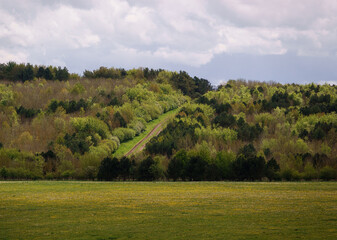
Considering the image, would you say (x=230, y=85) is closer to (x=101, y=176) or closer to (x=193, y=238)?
(x=101, y=176)

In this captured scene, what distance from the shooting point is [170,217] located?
→ 90.3 ft

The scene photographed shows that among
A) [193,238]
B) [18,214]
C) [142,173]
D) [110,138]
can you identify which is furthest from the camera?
[110,138]

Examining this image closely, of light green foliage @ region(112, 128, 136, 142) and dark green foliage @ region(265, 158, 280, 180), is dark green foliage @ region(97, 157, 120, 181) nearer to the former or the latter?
dark green foliage @ region(265, 158, 280, 180)

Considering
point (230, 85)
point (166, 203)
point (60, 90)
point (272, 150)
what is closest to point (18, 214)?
point (166, 203)

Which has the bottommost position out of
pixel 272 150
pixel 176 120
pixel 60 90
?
pixel 272 150

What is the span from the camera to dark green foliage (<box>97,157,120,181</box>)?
225 feet

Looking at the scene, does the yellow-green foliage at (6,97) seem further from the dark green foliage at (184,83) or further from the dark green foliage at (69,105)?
the dark green foliage at (184,83)

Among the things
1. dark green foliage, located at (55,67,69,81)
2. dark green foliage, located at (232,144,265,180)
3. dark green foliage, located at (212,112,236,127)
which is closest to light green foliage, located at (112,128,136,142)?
dark green foliage, located at (212,112,236,127)

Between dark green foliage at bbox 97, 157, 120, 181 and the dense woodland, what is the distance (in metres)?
0.17

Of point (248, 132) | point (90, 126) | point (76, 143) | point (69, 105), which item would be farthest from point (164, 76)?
point (76, 143)

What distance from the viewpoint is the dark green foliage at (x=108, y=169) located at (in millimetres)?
68625

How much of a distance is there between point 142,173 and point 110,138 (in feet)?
130

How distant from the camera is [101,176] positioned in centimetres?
6900

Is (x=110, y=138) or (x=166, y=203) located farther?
(x=110, y=138)
